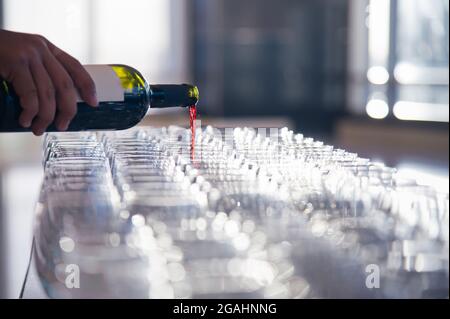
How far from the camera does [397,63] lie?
21.3ft

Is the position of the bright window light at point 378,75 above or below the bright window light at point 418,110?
above

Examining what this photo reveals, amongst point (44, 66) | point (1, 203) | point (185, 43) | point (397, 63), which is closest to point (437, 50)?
point (397, 63)

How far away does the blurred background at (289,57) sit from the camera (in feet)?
20.3

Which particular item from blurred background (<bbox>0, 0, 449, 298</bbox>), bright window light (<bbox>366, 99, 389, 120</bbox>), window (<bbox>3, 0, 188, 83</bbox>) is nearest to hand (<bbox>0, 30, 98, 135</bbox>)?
blurred background (<bbox>0, 0, 449, 298</bbox>)

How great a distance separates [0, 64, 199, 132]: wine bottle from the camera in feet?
2.49

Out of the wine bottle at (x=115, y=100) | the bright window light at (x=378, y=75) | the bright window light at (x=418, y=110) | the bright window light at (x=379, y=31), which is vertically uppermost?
the bright window light at (x=379, y=31)

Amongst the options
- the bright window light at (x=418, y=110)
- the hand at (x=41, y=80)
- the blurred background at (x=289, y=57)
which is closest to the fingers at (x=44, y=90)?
the hand at (x=41, y=80)

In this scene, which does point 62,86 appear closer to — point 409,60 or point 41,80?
point 41,80

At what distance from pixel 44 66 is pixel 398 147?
5.53 meters

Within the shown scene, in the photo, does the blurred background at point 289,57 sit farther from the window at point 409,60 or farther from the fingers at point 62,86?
the fingers at point 62,86

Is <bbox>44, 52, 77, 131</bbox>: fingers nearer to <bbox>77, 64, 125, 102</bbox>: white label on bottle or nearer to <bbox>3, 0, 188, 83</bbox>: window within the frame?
<bbox>77, 64, 125, 102</bbox>: white label on bottle

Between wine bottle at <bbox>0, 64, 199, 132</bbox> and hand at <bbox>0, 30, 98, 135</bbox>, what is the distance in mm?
50

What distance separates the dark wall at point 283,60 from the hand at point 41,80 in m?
6.83
